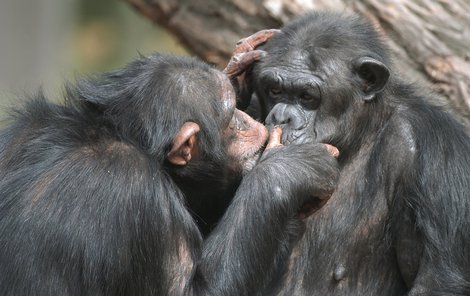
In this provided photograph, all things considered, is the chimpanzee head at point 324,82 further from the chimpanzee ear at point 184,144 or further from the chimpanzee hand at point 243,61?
the chimpanzee ear at point 184,144

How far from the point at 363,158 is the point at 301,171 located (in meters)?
0.84

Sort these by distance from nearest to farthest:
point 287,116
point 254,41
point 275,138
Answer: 1. point 275,138
2. point 287,116
3. point 254,41

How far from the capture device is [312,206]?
20.3 ft

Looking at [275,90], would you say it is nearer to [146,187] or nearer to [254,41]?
[254,41]

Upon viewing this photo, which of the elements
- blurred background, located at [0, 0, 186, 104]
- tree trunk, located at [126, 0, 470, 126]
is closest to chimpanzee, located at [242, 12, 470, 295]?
tree trunk, located at [126, 0, 470, 126]

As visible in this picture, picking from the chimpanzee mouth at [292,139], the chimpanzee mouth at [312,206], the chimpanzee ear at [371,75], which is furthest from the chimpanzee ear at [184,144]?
the chimpanzee ear at [371,75]

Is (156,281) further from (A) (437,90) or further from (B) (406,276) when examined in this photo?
(A) (437,90)

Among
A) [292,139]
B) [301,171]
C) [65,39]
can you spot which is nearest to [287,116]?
[292,139]

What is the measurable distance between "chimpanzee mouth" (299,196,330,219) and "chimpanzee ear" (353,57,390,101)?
864 millimetres

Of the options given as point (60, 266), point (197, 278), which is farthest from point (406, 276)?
point (60, 266)

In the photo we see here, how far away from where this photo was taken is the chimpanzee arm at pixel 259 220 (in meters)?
5.82

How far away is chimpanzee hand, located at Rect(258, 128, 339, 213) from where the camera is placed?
5926 millimetres

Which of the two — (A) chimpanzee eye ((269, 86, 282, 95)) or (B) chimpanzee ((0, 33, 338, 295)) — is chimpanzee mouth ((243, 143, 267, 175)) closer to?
(B) chimpanzee ((0, 33, 338, 295))

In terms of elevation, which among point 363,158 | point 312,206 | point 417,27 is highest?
point 312,206
